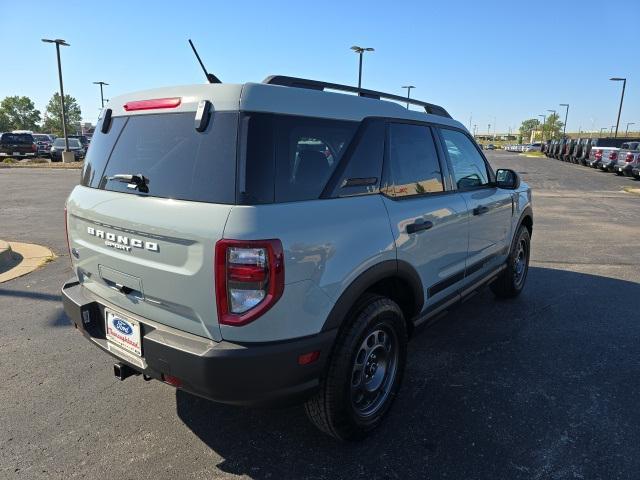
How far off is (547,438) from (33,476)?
2.85m

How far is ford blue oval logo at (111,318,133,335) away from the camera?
98.4 inches

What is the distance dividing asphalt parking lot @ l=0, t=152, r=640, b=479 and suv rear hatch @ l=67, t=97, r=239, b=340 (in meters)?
0.82

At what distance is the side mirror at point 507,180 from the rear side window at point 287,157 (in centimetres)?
246

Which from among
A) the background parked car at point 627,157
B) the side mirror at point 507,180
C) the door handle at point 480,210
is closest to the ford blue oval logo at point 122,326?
the door handle at point 480,210

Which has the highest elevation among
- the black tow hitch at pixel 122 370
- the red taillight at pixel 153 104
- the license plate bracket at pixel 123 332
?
the red taillight at pixel 153 104

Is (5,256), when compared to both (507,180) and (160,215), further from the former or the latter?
(507,180)

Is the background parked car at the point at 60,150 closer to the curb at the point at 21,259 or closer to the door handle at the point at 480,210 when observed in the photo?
the curb at the point at 21,259

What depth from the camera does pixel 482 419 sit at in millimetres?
2934

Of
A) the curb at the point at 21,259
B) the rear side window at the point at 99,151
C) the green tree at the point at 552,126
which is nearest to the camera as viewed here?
the rear side window at the point at 99,151

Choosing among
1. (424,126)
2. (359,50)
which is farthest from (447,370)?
(359,50)

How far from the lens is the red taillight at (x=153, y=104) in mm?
2404

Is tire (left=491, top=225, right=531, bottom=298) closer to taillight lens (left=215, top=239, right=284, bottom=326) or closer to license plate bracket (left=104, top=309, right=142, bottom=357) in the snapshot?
taillight lens (left=215, top=239, right=284, bottom=326)

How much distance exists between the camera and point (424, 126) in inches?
133

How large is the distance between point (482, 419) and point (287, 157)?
2.05 metres
